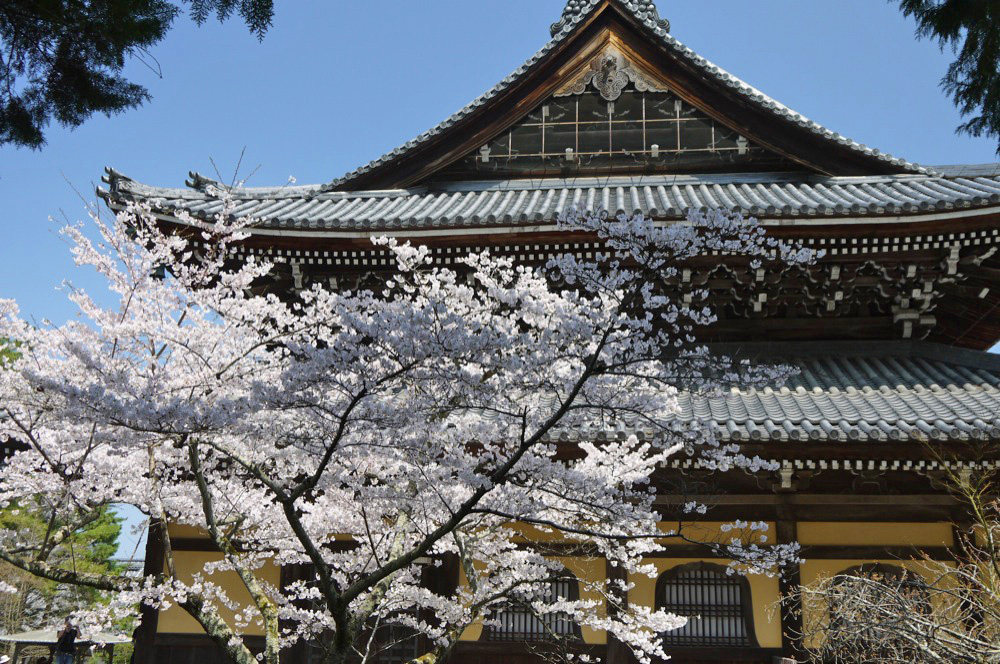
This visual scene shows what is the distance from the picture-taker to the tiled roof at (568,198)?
7812mm

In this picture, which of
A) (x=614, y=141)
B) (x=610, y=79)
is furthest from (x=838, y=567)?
(x=610, y=79)

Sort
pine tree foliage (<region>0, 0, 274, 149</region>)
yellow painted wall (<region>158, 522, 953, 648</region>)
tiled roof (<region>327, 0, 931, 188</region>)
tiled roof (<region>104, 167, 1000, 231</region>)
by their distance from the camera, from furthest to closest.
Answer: tiled roof (<region>327, 0, 931, 188</region>), tiled roof (<region>104, 167, 1000, 231</region>), yellow painted wall (<region>158, 522, 953, 648</region>), pine tree foliage (<region>0, 0, 274, 149</region>)

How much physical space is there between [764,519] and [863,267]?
267cm

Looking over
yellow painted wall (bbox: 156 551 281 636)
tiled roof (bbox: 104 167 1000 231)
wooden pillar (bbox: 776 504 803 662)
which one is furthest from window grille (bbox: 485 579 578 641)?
tiled roof (bbox: 104 167 1000 231)

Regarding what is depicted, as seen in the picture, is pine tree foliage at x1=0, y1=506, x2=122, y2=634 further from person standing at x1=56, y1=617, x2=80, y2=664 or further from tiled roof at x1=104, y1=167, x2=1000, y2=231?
tiled roof at x1=104, y1=167, x2=1000, y2=231

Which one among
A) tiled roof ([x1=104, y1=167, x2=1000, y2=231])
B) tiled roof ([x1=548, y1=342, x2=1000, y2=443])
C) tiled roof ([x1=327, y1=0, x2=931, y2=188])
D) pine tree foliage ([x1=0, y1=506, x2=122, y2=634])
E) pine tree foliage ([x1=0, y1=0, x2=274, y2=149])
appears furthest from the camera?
pine tree foliage ([x1=0, y1=506, x2=122, y2=634])

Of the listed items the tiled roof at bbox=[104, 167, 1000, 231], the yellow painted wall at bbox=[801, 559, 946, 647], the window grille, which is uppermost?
the tiled roof at bbox=[104, 167, 1000, 231]

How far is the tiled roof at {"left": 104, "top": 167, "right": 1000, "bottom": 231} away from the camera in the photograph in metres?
7.81

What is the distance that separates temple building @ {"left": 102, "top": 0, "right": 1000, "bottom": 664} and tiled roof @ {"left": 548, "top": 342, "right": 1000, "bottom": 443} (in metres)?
0.03

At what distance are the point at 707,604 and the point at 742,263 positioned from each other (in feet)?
10.4

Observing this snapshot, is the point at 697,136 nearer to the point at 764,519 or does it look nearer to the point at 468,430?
the point at 764,519

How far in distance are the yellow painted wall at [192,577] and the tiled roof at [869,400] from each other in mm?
3647

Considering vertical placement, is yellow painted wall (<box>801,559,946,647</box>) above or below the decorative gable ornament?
below

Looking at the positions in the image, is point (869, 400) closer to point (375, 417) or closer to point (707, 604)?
point (707, 604)
